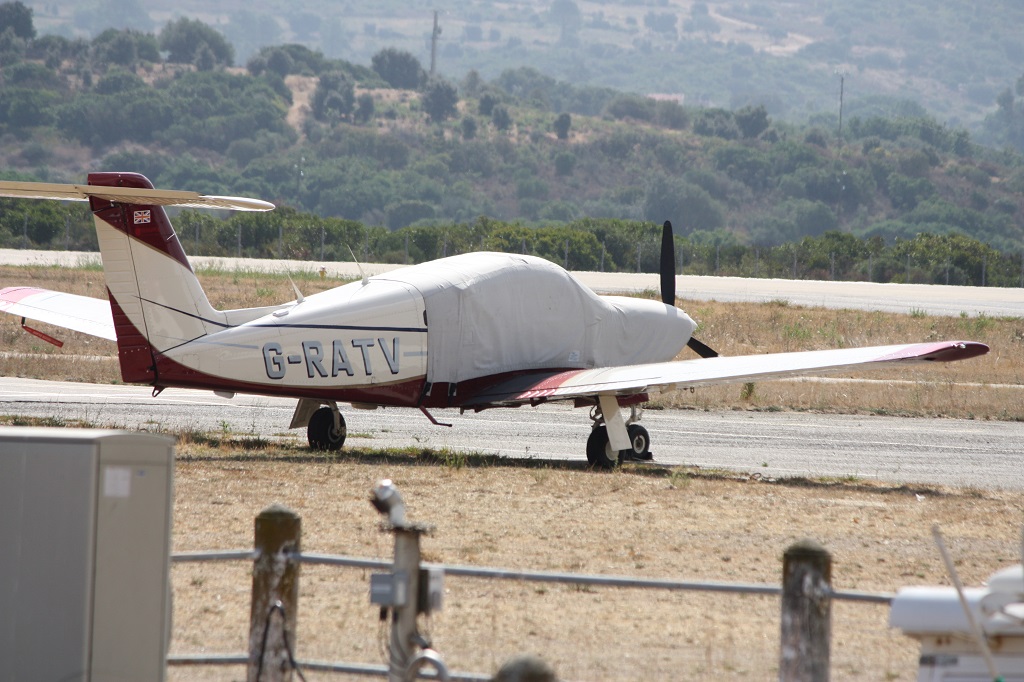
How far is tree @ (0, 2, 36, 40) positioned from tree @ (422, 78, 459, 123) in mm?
61052

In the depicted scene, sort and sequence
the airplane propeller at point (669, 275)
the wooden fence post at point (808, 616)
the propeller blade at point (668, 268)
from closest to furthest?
the wooden fence post at point (808, 616)
the airplane propeller at point (669, 275)
the propeller blade at point (668, 268)

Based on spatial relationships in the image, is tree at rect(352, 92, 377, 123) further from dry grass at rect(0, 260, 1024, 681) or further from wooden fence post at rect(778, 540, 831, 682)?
wooden fence post at rect(778, 540, 831, 682)

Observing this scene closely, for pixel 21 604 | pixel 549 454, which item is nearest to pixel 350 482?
pixel 549 454

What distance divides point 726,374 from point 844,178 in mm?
151929

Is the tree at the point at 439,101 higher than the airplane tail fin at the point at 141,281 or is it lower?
higher

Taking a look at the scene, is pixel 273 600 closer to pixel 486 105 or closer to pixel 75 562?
pixel 75 562

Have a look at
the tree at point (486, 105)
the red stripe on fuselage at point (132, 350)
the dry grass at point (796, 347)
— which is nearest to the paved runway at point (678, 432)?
the dry grass at point (796, 347)

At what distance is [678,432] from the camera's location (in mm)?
21750

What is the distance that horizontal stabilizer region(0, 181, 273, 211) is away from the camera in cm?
1375

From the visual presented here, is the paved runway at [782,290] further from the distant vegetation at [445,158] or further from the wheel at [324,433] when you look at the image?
the distant vegetation at [445,158]

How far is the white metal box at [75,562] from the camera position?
5941 mm

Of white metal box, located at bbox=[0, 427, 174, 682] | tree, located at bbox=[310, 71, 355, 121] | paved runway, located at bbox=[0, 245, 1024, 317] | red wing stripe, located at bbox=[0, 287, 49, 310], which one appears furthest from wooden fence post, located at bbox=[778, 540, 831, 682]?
tree, located at bbox=[310, 71, 355, 121]

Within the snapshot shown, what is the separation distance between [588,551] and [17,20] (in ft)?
642

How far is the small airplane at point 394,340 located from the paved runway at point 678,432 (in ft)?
4.26
